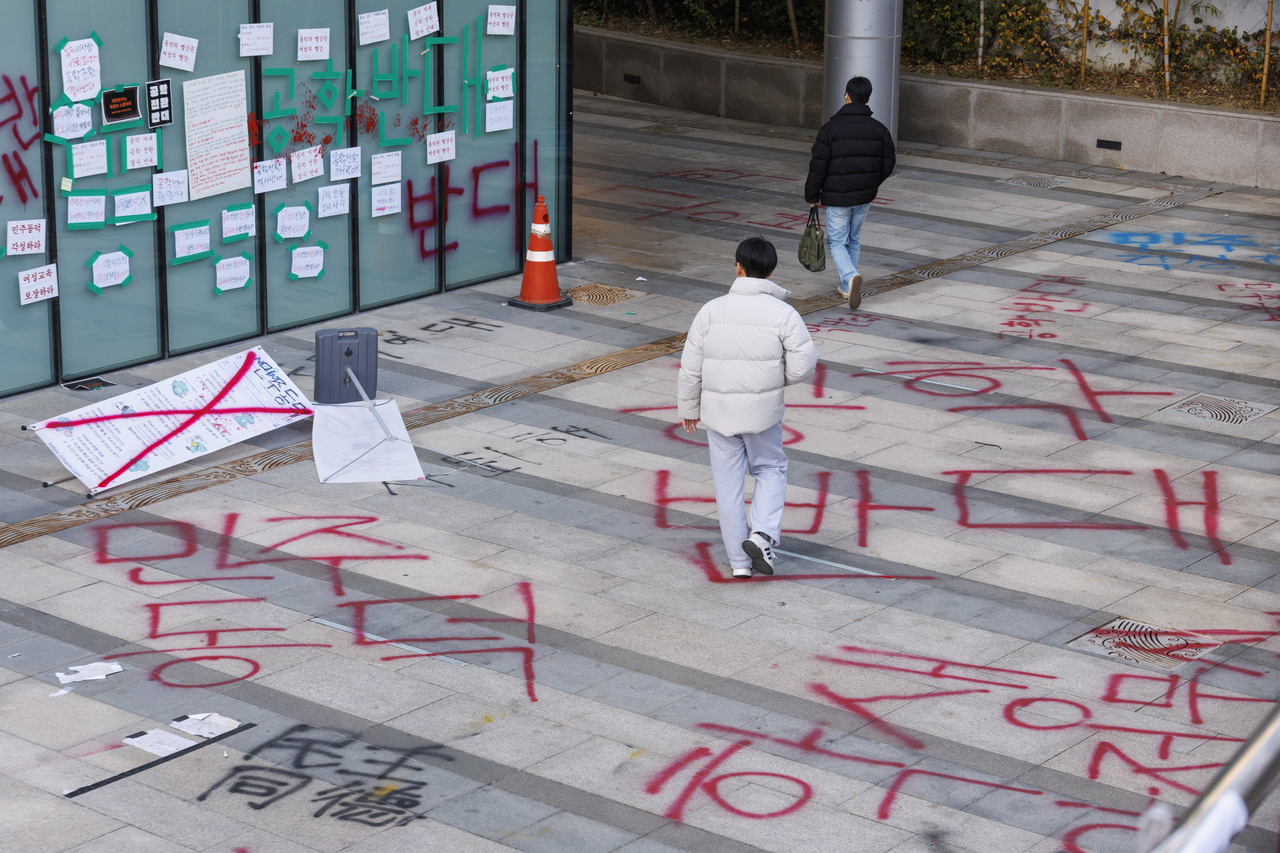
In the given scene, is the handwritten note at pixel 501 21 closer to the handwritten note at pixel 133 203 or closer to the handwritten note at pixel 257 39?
the handwritten note at pixel 257 39

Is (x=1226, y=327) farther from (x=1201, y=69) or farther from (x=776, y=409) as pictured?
(x=1201, y=69)

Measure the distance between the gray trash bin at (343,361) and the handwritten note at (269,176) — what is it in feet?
5.67

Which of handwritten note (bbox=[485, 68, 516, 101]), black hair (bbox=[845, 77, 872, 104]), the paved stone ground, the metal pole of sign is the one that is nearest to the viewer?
the metal pole of sign

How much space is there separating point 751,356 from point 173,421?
354 cm

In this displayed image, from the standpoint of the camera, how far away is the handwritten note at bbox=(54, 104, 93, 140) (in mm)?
9445

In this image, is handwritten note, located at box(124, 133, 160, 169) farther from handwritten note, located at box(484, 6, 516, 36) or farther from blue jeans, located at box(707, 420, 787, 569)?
blue jeans, located at box(707, 420, 787, 569)

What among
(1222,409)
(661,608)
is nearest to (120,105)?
(661,608)

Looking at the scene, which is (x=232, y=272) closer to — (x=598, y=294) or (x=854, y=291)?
(x=598, y=294)

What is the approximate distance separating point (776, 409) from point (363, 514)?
2.25m

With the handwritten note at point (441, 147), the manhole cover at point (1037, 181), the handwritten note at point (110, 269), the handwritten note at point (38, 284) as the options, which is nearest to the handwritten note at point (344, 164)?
the handwritten note at point (441, 147)

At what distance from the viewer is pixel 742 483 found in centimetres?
726

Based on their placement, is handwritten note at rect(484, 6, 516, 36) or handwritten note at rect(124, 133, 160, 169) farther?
handwritten note at rect(484, 6, 516, 36)

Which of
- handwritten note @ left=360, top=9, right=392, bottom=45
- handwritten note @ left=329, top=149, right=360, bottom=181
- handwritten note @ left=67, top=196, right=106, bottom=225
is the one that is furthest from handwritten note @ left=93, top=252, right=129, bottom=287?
handwritten note @ left=360, top=9, right=392, bottom=45

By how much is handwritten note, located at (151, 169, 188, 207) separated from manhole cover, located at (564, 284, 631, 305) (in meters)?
3.14
